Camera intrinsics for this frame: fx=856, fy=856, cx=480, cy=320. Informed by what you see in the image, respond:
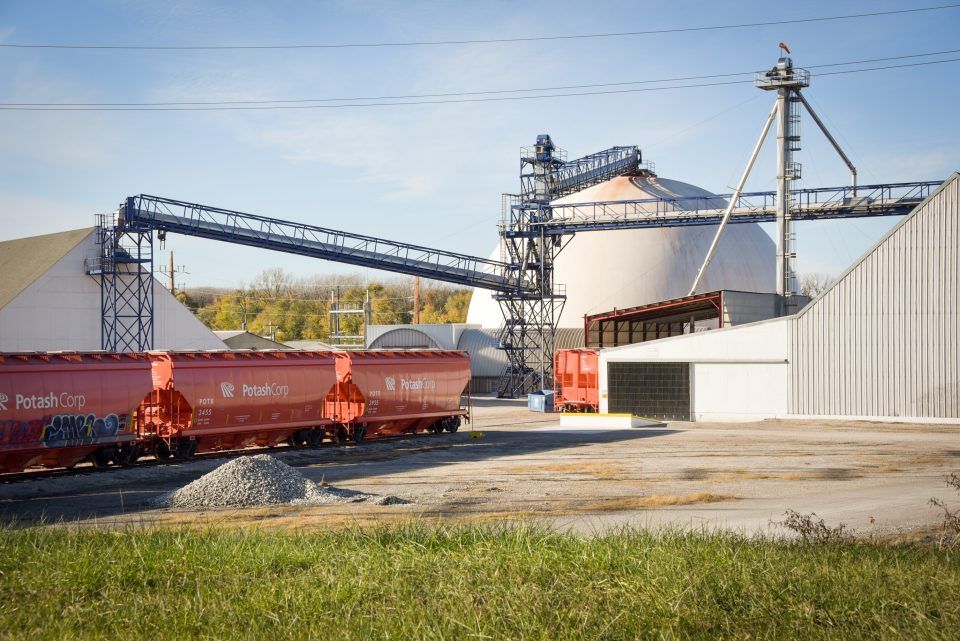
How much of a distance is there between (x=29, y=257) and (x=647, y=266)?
136 ft

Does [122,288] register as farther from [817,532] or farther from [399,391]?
[817,532]

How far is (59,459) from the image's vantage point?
2255cm

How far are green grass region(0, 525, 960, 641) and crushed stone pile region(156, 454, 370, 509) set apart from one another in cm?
748

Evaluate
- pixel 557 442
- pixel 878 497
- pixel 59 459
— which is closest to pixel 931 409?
pixel 557 442

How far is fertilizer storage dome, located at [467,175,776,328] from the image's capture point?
206 ft

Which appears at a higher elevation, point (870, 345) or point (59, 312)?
point (59, 312)

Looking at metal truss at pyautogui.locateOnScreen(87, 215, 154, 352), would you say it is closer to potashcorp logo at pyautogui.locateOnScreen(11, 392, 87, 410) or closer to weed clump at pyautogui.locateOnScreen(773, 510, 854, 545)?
potashcorp logo at pyautogui.locateOnScreen(11, 392, 87, 410)

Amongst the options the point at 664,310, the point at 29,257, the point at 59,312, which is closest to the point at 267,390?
the point at 664,310

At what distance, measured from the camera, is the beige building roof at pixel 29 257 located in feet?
158

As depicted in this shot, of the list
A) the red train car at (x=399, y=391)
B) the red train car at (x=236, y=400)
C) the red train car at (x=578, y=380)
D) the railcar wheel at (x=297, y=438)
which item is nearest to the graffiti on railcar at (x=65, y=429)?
the red train car at (x=236, y=400)

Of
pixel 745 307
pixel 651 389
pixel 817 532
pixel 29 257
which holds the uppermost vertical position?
pixel 29 257

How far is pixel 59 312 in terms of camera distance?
4884 centimetres

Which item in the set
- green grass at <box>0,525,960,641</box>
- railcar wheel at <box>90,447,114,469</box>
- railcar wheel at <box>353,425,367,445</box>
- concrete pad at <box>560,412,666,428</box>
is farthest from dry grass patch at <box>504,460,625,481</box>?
concrete pad at <box>560,412,666,428</box>

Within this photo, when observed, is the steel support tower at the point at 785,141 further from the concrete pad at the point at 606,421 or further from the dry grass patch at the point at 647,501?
the dry grass patch at the point at 647,501
